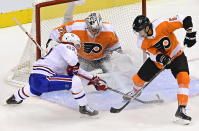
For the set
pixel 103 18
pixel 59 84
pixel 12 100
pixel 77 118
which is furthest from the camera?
pixel 103 18

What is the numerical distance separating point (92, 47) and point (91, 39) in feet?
0.27

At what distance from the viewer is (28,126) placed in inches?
118

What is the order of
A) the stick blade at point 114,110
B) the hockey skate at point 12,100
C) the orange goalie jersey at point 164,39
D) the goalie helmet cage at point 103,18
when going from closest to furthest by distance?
the orange goalie jersey at point 164,39 < the stick blade at point 114,110 < the hockey skate at point 12,100 < the goalie helmet cage at point 103,18

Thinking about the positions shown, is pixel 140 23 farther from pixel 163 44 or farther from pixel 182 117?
pixel 182 117

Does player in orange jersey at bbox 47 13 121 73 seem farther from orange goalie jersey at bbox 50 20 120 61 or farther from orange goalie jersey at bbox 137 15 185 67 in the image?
orange goalie jersey at bbox 137 15 185 67

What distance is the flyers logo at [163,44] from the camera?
3.01m

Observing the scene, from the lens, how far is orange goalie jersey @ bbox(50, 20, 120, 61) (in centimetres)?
355

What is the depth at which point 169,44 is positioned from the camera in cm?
303

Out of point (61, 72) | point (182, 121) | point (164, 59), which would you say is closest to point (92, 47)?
point (61, 72)

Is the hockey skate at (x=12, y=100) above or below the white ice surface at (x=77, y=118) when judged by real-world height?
above

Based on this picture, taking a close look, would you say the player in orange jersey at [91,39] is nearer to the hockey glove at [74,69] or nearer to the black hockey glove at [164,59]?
the hockey glove at [74,69]

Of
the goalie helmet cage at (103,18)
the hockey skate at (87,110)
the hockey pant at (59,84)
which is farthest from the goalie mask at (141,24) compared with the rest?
the goalie helmet cage at (103,18)

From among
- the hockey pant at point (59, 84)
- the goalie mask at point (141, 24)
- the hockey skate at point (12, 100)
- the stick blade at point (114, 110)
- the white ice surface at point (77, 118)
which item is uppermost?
the goalie mask at point (141, 24)

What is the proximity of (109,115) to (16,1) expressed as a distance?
2.91 m
